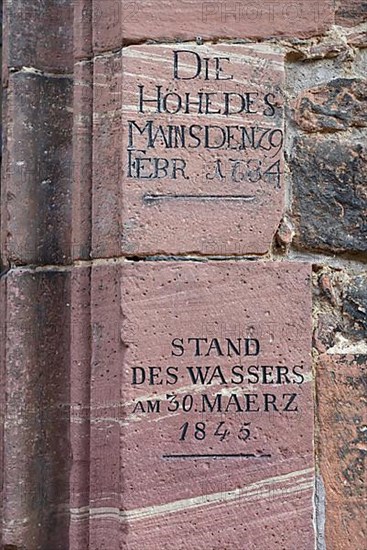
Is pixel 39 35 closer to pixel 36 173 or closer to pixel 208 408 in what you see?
pixel 36 173

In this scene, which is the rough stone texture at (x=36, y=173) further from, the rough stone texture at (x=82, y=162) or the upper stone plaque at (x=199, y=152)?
the upper stone plaque at (x=199, y=152)

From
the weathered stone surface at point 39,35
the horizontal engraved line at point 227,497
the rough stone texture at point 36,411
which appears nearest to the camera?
the horizontal engraved line at point 227,497

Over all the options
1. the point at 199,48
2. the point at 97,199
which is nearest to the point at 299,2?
the point at 199,48

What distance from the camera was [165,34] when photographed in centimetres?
234

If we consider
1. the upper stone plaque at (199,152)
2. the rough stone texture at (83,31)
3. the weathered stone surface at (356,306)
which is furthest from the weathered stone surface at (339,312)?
the rough stone texture at (83,31)

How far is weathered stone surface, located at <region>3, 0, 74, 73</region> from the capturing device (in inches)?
101

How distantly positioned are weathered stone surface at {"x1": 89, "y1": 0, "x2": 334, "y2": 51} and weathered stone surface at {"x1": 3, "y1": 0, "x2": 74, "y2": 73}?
194mm

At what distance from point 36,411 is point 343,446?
0.78 meters

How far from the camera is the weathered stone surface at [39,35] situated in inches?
101

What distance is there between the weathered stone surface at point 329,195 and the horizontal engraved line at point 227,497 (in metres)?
0.56

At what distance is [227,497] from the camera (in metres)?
2.23

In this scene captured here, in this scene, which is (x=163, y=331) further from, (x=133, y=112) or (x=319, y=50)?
(x=319, y=50)

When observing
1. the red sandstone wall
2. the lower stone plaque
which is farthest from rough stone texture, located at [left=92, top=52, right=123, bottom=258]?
the lower stone plaque

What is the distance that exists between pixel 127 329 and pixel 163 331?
0.28ft
